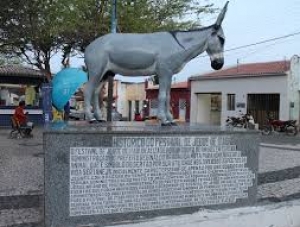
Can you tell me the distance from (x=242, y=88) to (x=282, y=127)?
556 centimetres

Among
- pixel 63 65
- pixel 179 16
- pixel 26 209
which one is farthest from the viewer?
pixel 63 65

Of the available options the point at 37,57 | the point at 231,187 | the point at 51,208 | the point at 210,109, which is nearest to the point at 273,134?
the point at 210,109

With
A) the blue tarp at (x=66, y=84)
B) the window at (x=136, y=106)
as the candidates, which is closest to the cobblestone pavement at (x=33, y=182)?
the blue tarp at (x=66, y=84)

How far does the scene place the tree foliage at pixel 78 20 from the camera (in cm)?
1404

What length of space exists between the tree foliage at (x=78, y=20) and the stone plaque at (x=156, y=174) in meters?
7.85

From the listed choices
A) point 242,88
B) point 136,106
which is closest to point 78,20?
point 242,88

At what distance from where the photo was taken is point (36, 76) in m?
28.4

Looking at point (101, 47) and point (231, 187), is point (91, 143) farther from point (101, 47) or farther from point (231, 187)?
point (231, 187)

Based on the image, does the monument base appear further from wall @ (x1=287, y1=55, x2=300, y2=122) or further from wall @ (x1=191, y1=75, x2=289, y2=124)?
wall @ (x1=191, y1=75, x2=289, y2=124)

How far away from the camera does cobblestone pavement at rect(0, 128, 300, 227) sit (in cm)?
635

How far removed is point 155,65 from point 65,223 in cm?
249

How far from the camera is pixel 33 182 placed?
27.7 ft

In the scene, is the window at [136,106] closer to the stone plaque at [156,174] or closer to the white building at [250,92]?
the white building at [250,92]

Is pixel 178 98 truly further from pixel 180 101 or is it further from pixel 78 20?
pixel 78 20
